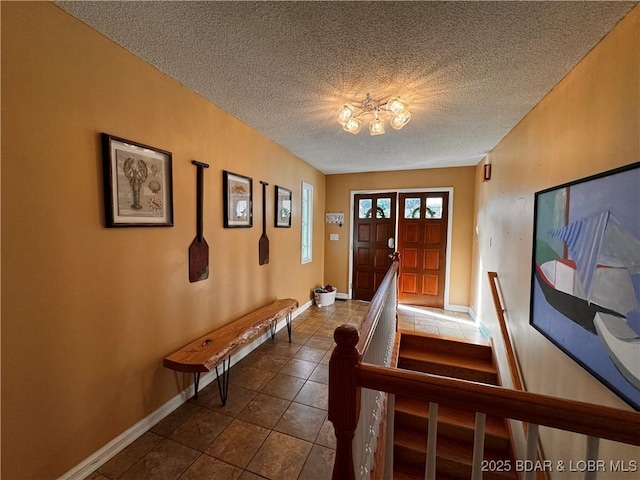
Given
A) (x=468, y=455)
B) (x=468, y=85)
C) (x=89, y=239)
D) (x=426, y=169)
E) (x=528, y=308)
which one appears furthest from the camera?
(x=426, y=169)

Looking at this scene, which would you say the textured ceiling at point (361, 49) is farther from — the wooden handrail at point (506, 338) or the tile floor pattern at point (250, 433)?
the tile floor pattern at point (250, 433)

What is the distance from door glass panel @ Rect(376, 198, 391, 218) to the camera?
476 cm

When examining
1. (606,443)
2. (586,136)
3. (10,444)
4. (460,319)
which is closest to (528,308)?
(606,443)

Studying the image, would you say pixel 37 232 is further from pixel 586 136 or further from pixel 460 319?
pixel 460 319

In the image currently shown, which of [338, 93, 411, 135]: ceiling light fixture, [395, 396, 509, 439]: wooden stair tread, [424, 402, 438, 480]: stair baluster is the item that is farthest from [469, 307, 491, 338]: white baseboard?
[424, 402, 438, 480]: stair baluster

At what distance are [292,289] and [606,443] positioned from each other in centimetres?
325

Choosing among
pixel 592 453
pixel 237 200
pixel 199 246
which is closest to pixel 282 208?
pixel 237 200

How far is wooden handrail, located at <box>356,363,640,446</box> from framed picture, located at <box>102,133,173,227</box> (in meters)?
1.63

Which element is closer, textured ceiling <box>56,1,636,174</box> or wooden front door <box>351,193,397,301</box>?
textured ceiling <box>56,1,636,174</box>

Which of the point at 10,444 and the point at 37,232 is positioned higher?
the point at 37,232

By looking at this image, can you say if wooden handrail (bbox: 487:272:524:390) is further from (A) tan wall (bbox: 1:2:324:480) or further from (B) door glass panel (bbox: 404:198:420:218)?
(A) tan wall (bbox: 1:2:324:480)

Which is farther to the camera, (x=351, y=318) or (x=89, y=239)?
(x=351, y=318)

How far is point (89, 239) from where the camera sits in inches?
55.9

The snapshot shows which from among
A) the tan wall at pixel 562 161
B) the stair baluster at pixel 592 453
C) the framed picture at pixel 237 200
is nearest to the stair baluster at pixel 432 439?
the stair baluster at pixel 592 453
